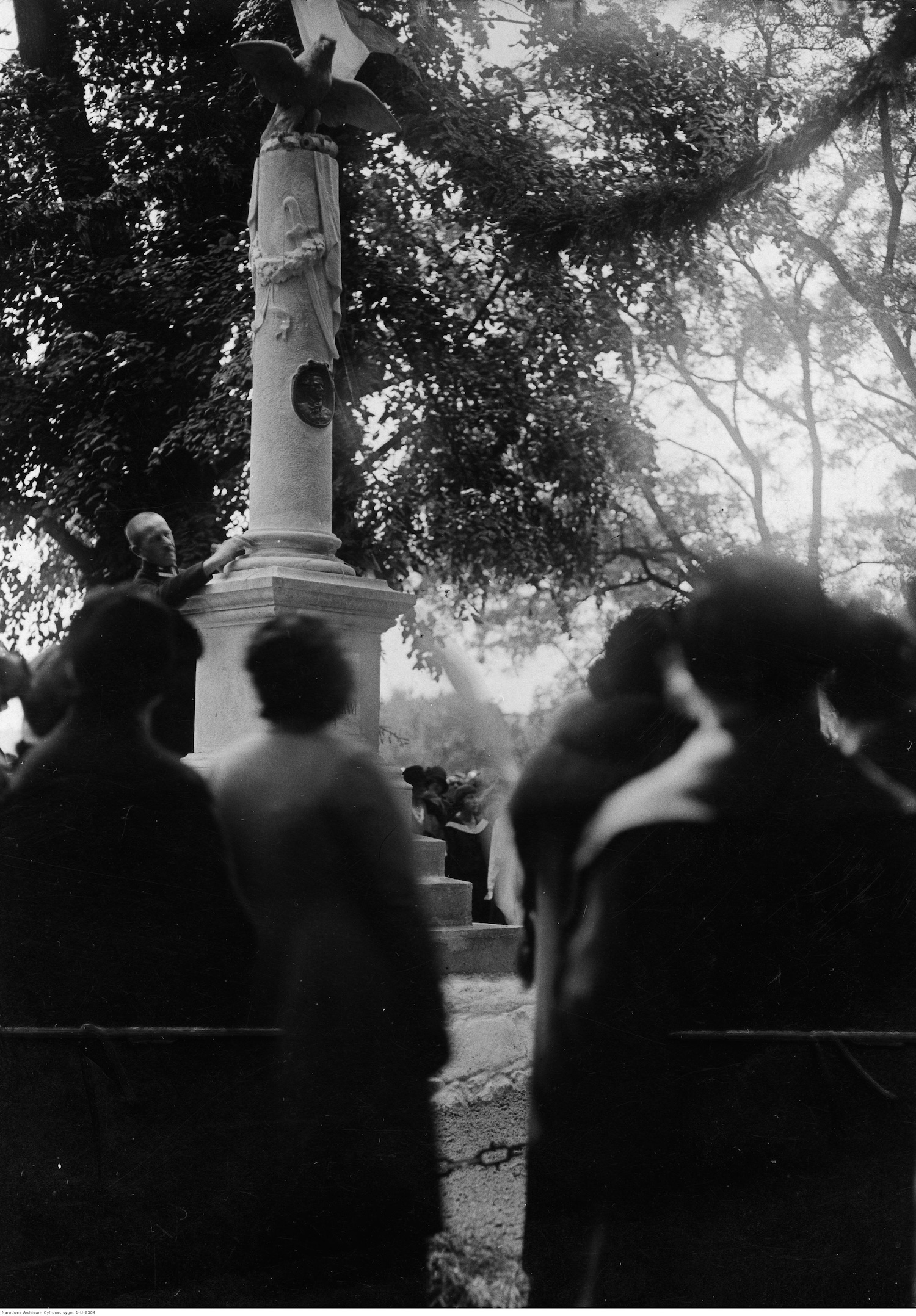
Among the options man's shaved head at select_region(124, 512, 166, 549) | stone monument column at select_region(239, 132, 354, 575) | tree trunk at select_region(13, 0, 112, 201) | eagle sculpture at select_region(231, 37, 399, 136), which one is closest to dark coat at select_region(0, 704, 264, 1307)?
man's shaved head at select_region(124, 512, 166, 549)

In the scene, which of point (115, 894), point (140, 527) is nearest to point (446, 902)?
point (115, 894)

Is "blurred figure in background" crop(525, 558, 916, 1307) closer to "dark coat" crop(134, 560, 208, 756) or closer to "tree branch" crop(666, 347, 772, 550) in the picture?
"tree branch" crop(666, 347, 772, 550)

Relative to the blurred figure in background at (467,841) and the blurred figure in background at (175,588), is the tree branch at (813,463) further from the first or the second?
the blurred figure in background at (175,588)

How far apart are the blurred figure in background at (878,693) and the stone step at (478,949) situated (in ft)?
2.99

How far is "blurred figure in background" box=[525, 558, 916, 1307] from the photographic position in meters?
2.60

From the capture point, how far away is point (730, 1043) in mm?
2666

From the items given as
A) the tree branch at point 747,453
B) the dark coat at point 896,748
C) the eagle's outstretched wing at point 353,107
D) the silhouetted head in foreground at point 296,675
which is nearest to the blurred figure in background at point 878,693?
the dark coat at point 896,748

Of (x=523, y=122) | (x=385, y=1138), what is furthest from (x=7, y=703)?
(x=523, y=122)

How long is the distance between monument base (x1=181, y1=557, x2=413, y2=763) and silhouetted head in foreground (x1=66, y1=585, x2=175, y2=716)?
0.11 m

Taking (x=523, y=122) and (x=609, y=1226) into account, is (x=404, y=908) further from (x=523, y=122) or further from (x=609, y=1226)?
(x=523, y=122)

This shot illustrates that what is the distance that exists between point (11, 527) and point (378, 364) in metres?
1.48

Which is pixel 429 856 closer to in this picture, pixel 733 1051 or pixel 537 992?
pixel 537 992

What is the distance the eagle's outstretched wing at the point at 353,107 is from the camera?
11.4ft

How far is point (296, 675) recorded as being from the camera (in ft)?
9.38
